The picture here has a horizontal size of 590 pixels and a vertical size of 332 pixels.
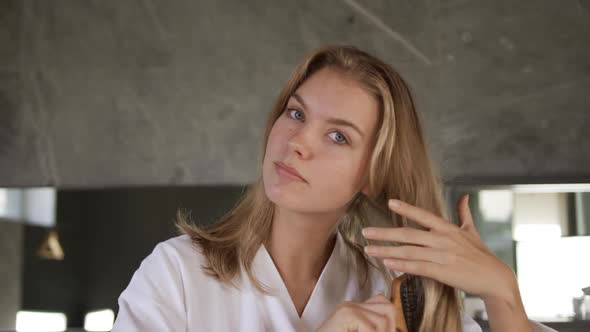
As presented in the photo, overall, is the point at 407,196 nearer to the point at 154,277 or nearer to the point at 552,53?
the point at 154,277

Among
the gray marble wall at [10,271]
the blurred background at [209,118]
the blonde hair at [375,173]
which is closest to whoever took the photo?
the blonde hair at [375,173]

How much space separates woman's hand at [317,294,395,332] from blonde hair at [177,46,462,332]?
0.68 feet

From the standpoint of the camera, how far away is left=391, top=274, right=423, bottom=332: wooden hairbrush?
1060 millimetres

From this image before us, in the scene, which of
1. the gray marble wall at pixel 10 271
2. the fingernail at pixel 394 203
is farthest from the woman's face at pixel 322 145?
the gray marble wall at pixel 10 271

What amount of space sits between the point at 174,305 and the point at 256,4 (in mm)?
2241

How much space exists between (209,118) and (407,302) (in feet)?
7.00

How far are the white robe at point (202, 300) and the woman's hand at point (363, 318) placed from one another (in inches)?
9.0

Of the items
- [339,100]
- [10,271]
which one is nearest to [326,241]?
[339,100]

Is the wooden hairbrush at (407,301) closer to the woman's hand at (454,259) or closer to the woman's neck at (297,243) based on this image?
the woman's hand at (454,259)

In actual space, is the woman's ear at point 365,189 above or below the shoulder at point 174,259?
above

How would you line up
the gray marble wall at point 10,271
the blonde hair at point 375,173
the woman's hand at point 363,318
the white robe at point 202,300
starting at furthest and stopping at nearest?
the gray marble wall at point 10,271, the blonde hair at point 375,173, the white robe at point 202,300, the woman's hand at point 363,318

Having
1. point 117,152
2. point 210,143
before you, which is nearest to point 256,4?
point 210,143

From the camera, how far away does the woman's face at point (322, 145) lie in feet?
3.76

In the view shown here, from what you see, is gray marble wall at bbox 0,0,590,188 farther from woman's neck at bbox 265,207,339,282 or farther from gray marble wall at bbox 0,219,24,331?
woman's neck at bbox 265,207,339,282
